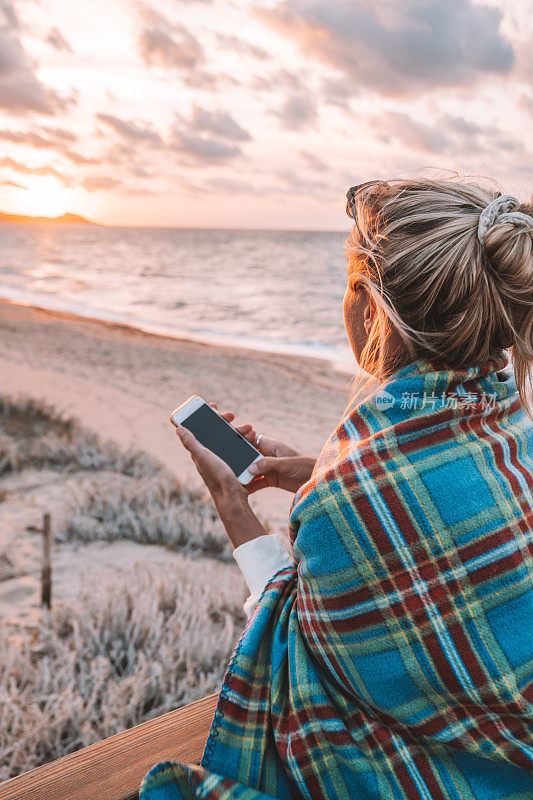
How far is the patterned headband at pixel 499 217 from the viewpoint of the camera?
1.33m

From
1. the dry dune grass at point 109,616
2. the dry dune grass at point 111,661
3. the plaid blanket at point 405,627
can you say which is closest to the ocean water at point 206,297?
the dry dune grass at point 109,616

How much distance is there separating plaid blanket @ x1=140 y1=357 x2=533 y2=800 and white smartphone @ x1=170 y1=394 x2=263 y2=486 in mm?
785

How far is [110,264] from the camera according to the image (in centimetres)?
4491

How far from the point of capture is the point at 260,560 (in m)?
1.68

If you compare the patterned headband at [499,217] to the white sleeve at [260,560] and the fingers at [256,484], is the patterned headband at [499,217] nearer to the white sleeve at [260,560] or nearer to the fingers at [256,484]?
the white sleeve at [260,560]

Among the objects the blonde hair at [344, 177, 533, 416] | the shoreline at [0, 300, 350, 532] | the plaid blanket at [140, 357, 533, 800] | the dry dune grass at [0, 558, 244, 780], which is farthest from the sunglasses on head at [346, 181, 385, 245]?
the shoreline at [0, 300, 350, 532]

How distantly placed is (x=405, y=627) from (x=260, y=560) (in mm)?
550

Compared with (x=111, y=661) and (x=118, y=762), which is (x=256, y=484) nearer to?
(x=118, y=762)

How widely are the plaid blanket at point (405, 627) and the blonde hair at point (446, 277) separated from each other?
8cm

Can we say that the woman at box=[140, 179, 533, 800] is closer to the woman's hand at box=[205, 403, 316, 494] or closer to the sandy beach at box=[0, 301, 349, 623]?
→ the woman's hand at box=[205, 403, 316, 494]

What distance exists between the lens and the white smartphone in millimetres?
2135

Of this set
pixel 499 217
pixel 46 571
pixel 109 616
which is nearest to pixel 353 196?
pixel 499 217

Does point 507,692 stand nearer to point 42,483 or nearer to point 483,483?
point 483,483

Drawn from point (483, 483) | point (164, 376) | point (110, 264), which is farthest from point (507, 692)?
point (110, 264)
